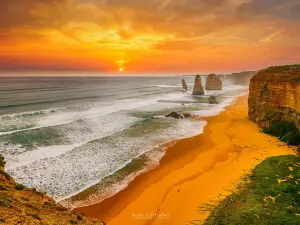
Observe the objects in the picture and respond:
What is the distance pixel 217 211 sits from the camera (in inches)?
527

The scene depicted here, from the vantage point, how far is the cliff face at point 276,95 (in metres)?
26.7

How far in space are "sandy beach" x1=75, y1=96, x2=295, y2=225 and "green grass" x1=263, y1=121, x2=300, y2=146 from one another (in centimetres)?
100

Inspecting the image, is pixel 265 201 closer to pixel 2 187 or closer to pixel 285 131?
pixel 2 187

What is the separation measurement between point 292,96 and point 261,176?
14536mm

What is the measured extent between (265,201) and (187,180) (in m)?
6.26

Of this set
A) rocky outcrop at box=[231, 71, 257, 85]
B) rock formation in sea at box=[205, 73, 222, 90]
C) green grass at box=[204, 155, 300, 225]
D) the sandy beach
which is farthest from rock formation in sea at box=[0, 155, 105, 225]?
rocky outcrop at box=[231, 71, 257, 85]

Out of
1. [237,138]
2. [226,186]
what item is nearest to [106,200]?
[226,186]

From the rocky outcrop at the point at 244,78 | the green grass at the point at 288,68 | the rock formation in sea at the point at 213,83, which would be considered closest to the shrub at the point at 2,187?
the green grass at the point at 288,68

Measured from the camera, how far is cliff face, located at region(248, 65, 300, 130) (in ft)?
87.5

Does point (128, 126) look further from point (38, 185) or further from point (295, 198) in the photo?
point (295, 198)

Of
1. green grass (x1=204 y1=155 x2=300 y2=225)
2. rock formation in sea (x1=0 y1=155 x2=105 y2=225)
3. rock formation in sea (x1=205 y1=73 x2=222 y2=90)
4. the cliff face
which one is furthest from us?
→ rock formation in sea (x1=205 y1=73 x2=222 y2=90)

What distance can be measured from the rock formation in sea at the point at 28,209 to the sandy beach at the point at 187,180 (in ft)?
15.7

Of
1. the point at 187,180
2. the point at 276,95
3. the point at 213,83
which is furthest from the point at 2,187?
the point at 213,83

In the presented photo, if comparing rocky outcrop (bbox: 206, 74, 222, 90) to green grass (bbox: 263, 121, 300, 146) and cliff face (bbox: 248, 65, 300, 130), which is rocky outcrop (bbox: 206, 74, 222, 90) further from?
green grass (bbox: 263, 121, 300, 146)
